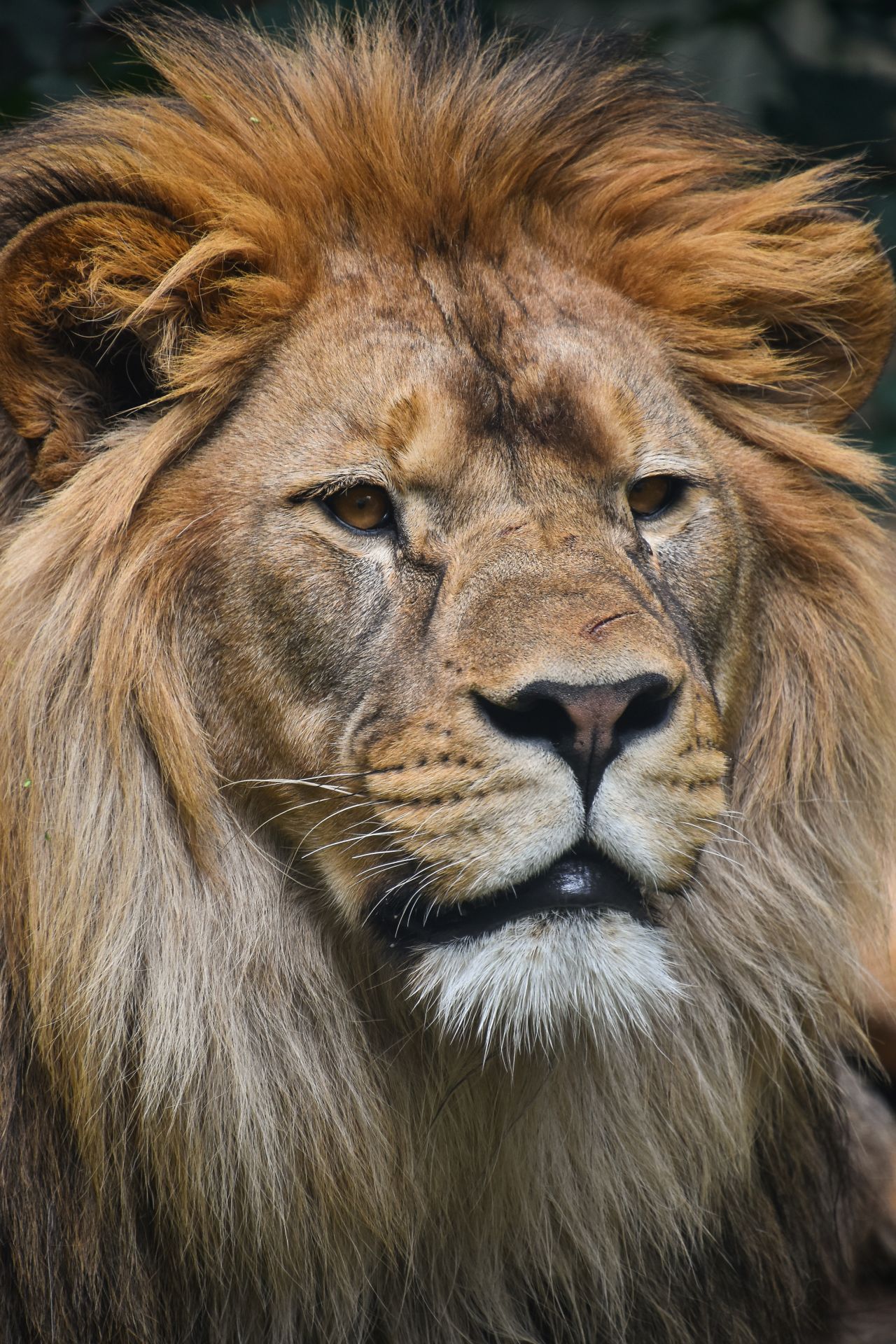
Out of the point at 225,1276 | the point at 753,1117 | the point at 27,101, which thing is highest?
the point at 27,101

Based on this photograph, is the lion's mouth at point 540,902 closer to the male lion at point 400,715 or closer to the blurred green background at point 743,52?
the male lion at point 400,715

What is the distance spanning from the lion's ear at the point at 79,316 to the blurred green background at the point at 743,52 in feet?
4.79

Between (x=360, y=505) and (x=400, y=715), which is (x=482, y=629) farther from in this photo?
(x=360, y=505)

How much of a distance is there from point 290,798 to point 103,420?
60cm

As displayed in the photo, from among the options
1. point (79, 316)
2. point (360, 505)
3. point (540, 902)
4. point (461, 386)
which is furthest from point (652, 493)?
point (79, 316)

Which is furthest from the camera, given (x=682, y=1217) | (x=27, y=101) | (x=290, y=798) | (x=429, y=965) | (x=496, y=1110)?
(x=27, y=101)

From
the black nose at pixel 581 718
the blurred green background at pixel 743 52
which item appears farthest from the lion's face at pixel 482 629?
the blurred green background at pixel 743 52

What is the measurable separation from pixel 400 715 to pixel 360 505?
1.02 ft

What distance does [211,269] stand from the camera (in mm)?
2150

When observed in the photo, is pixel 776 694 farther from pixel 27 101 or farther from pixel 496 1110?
pixel 27 101

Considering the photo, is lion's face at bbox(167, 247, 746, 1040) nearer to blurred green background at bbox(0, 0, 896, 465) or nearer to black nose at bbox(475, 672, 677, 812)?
black nose at bbox(475, 672, 677, 812)

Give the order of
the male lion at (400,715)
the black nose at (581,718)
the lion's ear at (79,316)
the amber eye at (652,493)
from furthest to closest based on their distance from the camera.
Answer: the amber eye at (652,493)
the lion's ear at (79,316)
the male lion at (400,715)
the black nose at (581,718)

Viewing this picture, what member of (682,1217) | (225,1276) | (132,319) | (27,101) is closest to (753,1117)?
(682,1217)

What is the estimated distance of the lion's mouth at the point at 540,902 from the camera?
184cm
